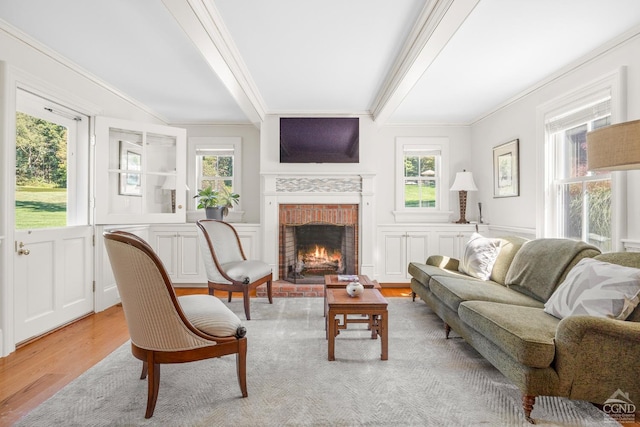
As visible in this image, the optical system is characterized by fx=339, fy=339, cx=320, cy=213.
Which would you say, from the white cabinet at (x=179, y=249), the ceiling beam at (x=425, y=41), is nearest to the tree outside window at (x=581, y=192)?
the ceiling beam at (x=425, y=41)

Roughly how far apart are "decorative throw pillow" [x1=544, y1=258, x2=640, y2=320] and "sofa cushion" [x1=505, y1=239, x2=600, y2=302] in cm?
28

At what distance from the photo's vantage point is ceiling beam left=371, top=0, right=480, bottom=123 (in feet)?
6.73

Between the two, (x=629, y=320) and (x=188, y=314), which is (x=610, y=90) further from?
(x=188, y=314)

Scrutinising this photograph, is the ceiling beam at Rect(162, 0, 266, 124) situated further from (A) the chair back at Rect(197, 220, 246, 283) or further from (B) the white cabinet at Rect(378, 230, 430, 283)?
(B) the white cabinet at Rect(378, 230, 430, 283)

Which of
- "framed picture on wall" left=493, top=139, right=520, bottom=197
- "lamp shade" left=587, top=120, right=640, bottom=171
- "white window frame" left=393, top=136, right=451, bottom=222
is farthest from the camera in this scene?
"white window frame" left=393, top=136, right=451, bottom=222

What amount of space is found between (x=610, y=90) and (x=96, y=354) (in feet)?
14.5

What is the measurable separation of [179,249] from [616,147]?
451 centimetres

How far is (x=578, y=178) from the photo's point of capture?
3.09m

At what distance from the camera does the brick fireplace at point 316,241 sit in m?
4.59

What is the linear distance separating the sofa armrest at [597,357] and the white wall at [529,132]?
128cm

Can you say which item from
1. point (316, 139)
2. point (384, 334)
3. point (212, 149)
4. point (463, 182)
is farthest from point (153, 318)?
point (463, 182)

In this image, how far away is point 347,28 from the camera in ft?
8.18

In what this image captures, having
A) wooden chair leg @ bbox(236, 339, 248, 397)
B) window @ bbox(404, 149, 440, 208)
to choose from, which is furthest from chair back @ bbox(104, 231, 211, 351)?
window @ bbox(404, 149, 440, 208)

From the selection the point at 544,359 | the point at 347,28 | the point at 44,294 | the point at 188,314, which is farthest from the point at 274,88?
the point at 544,359
